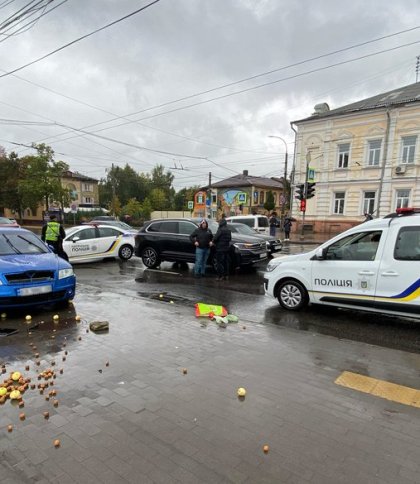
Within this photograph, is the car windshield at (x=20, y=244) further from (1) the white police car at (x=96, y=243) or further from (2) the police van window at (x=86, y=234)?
(2) the police van window at (x=86, y=234)

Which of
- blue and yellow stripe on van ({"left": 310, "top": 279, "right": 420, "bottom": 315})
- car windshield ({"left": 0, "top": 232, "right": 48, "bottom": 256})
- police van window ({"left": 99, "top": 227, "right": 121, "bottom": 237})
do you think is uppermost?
car windshield ({"left": 0, "top": 232, "right": 48, "bottom": 256})

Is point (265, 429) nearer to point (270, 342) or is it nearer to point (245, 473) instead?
point (245, 473)

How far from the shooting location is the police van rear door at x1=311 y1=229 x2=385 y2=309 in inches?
230

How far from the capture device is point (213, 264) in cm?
1134

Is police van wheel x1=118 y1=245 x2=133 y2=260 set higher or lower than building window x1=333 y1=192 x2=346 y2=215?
lower

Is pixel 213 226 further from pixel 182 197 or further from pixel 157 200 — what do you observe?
pixel 182 197

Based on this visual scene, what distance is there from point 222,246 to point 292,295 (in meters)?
3.64

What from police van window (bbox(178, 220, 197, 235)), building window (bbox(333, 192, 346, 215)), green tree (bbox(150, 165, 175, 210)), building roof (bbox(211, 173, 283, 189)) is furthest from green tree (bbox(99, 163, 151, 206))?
police van window (bbox(178, 220, 197, 235))

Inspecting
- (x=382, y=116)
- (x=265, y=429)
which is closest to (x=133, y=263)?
(x=265, y=429)

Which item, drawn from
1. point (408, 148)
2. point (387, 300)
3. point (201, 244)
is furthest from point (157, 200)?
point (387, 300)

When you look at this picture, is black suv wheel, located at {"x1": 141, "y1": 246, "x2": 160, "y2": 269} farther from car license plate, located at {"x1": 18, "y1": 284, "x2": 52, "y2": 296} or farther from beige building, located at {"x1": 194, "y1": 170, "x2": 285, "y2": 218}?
beige building, located at {"x1": 194, "y1": 170, "x2": 285, "y2": 218}

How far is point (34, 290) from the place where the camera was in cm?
597

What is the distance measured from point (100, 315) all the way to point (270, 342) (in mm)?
3143

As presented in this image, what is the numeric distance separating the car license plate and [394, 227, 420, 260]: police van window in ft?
19.4
